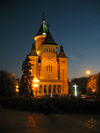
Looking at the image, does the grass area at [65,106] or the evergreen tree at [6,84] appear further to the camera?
the evergreen tree at [6,84]

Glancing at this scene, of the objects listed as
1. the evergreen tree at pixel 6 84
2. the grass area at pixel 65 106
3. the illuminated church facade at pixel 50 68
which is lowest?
the grass area at pixel 65 106

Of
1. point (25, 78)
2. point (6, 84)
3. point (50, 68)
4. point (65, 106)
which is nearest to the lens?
point (65, 106)

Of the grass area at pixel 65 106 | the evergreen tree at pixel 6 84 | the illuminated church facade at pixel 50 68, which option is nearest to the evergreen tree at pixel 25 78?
the evergreen tree at pixel 6 84

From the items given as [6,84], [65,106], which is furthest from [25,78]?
[65,106]

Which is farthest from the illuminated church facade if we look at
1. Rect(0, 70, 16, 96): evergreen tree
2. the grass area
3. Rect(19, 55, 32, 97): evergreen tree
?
the grass area

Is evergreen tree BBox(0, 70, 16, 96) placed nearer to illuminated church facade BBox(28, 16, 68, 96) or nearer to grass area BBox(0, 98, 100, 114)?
illuminated church facade BBox(28, 16, 68, 96)

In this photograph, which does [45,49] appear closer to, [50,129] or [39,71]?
[39,71]

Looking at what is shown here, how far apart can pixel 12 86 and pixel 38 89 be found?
14333 mm

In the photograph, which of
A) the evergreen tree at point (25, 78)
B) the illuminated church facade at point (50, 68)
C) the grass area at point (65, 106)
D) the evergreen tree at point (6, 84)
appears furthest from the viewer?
the illuminated church facade at point (50, 68)

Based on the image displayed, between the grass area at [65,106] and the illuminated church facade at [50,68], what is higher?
the illuminated church facade at [50,68]

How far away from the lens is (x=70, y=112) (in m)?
18.0

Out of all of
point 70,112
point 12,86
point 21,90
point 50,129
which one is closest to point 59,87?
point 12,86

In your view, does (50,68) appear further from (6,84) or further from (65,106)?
(65,106)

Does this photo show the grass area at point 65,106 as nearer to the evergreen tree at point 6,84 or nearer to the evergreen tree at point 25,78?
the evergreen tree at point 25,78
